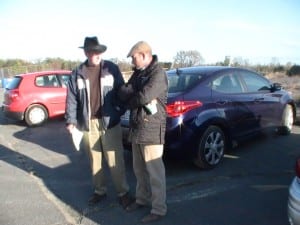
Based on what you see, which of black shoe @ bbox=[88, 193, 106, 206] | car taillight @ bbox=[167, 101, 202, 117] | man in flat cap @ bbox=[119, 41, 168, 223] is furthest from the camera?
car taillight @ bbox=[167, 101, 202, 117]

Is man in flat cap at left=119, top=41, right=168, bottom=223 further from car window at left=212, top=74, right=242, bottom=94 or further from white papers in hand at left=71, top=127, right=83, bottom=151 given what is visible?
car window at left=212, top=74, right=242, bottom=94

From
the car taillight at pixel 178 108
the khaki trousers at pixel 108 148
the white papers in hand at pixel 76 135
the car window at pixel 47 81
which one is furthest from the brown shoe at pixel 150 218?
the car window at pixel 47 81

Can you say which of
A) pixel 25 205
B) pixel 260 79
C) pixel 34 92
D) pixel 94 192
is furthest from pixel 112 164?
pixel 34 92

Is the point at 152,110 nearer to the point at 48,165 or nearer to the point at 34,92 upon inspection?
the point at 48,165

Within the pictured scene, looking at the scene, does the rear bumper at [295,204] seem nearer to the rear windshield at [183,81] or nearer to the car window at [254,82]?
the rear windshield at [183,81]

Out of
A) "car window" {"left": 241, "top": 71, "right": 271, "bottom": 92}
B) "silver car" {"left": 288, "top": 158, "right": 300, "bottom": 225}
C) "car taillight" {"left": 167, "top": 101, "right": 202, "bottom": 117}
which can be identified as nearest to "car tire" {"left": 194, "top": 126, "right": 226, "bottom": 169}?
"car taillight" {"left": 167, "top": 101, "right": 202, "bottom": 117}

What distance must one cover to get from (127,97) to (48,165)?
307 cm

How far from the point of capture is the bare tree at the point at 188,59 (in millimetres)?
17516

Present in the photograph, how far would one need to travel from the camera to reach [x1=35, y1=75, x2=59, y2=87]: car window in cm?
1140

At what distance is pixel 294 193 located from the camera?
3375mm

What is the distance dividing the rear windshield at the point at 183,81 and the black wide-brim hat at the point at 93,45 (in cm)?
174

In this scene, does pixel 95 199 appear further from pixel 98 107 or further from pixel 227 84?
pixel 227 84

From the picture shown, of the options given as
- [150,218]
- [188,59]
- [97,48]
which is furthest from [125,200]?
[188,59]

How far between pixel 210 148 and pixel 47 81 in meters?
6.81
